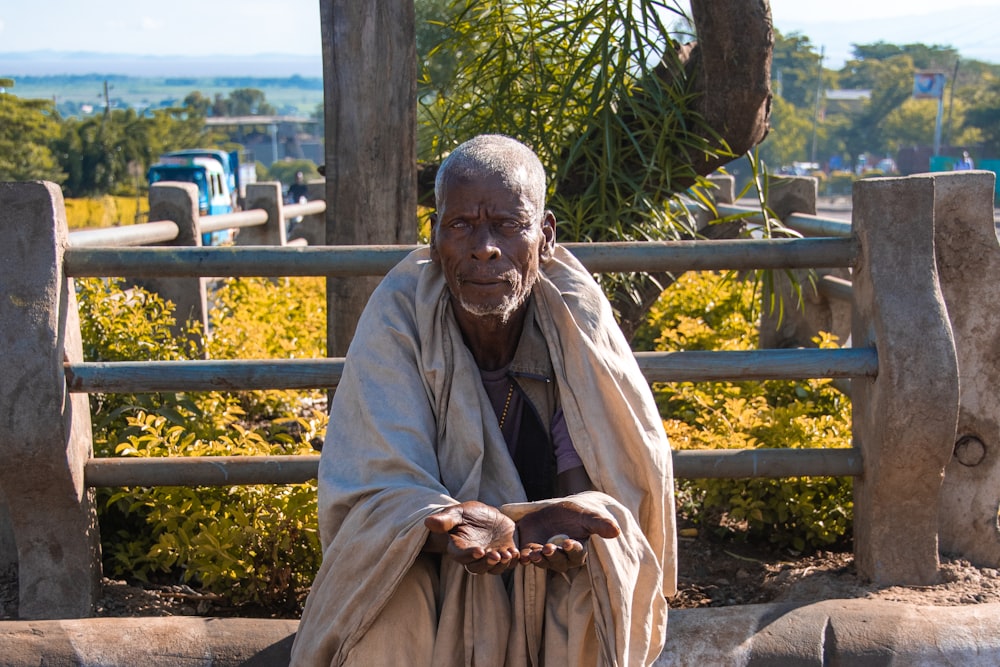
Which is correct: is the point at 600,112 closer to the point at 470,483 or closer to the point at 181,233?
the point at 470,483

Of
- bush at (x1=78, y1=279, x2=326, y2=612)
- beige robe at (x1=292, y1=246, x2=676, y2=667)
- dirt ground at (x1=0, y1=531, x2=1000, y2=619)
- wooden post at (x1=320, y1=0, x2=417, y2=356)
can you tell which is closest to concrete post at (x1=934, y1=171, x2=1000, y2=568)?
dirt ground at (x1=0, y1=531, x2=1000, y2=619)

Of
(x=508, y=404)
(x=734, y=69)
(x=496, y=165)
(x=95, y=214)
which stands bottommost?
(x=95, y=214)

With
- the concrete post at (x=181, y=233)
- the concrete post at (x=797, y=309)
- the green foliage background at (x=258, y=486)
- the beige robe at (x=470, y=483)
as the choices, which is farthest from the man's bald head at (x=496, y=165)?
the concrete post at (x=181, y=233)

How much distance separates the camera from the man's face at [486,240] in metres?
2.30

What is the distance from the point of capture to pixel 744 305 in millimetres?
6121

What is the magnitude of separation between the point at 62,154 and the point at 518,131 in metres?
45.7

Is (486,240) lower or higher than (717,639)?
higher

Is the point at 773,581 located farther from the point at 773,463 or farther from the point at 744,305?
the point at 744,305

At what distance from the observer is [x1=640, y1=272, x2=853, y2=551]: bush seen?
3.39 meters

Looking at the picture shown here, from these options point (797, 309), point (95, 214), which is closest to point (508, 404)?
point (797, 309)

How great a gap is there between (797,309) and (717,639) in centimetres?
304

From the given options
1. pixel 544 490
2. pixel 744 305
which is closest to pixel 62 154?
pixel 744 305

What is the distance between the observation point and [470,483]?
227cm

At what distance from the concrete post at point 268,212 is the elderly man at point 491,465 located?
530cm
